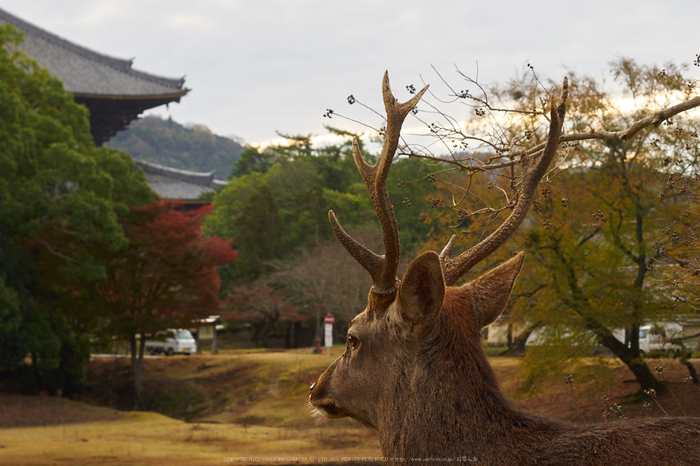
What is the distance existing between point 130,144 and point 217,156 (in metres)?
10.8

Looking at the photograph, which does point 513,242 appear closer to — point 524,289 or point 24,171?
point 524,289

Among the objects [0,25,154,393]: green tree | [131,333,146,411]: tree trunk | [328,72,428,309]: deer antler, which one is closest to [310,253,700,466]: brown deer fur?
[328,72,428,309]: deer antler

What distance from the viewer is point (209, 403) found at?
74.7 ft

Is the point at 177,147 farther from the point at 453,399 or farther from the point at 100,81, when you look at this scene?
the point at 453,399

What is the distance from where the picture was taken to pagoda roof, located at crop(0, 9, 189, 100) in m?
32.6

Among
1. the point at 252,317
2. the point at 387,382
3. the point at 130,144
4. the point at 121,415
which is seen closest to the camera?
the point at 387,382

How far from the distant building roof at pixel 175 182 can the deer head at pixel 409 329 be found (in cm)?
3681

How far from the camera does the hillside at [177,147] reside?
280 ft

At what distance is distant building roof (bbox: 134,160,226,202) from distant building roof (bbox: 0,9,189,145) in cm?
531

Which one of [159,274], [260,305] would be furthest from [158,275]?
[260,305]

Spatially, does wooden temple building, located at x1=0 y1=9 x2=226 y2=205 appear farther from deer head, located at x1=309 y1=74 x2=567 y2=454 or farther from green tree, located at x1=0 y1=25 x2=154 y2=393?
deer head, located at x1=309 y1=74 x2=567 y2=454

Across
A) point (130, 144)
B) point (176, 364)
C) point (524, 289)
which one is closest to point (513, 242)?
point (524, 289)

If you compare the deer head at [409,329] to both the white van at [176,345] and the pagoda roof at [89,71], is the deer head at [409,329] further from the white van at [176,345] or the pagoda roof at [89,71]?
the pagoda roof at [89,71]

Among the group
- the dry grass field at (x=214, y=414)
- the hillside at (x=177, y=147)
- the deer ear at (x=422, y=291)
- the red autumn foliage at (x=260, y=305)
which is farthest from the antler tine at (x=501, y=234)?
the hillside at (x=177, y=147)
